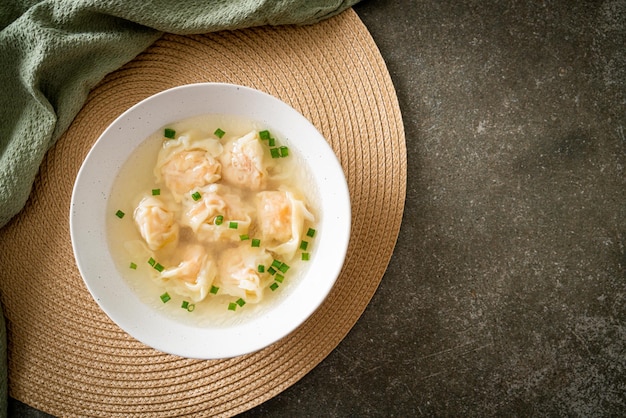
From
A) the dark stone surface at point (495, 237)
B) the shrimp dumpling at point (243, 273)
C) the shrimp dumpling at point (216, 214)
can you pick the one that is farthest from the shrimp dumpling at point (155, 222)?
the dark stone surface at point (495, 237)

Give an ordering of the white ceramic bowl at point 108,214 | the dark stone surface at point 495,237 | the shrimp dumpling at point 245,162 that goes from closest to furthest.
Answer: the white ceramic bowl at point 108,214 → the shrimp dumpling at point 245,162 → the dark stone surface at point 495,237

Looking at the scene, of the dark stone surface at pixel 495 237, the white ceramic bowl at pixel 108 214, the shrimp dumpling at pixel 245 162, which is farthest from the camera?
Answer: the dark stone surface at pixel 495 237

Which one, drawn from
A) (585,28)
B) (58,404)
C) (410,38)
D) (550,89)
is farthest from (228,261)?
(585,28)

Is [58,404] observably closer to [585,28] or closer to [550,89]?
[550,89]

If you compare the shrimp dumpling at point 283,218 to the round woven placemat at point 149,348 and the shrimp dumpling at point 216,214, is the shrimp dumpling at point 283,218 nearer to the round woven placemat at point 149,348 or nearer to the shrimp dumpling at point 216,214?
the shrimp dumpling at point 216,214

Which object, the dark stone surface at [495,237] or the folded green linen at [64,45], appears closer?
the folded green linen at [64,45]
